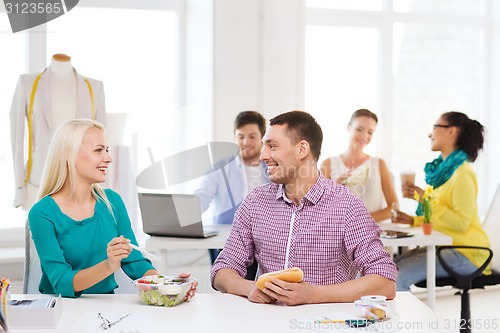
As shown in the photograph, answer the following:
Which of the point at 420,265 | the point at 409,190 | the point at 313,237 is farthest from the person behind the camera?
the point at 409,190

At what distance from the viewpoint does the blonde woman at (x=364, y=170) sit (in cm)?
470

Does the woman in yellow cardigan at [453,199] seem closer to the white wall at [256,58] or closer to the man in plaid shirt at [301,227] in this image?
the white wall at [256,58]

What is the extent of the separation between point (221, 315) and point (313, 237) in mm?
529

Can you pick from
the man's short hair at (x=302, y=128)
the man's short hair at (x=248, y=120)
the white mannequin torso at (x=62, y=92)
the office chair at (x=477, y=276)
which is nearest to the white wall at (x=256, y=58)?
the man's short hair at (x=248, y=120)

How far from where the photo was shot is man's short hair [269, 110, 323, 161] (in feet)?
9.32

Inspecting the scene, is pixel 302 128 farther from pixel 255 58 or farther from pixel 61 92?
pixel 255 58

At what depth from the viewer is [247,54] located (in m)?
5.27

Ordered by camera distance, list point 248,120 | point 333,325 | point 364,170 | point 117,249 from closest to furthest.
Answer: point 333,325 < point 117,249 < point 248,120 < point 364,170

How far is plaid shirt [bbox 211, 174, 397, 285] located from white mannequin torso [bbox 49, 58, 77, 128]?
1.84 m

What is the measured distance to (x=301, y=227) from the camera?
9.03 feet

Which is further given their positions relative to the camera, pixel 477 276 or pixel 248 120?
pixel 248 120

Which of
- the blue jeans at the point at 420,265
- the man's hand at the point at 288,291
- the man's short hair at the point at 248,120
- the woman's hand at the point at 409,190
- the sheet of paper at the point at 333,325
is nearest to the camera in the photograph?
the sheet of paper at the point at 333,325

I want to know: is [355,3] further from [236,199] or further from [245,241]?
[245,241]

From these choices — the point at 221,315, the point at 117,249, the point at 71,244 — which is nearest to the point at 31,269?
the point at 71,244
